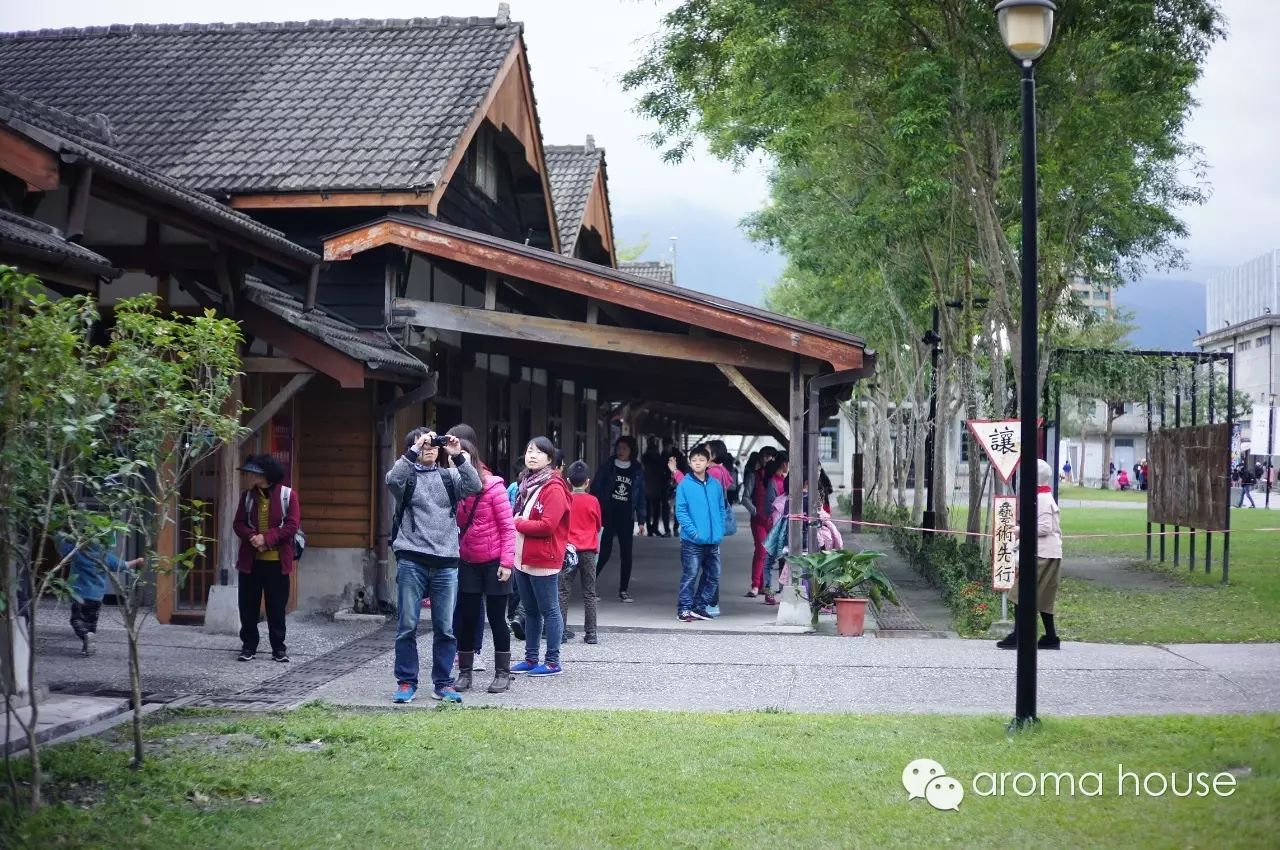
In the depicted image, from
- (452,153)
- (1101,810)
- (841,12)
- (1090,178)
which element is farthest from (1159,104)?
(1101,810)

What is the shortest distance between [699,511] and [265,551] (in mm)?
4610

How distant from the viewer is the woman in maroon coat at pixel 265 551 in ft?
35.2

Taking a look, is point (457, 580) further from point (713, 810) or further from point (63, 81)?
point (63, 81)

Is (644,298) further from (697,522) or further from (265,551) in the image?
(265,551)

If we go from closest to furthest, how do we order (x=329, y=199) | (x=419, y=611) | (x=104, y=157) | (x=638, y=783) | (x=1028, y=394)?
(x=638, y=783) < (x=1028, y=394) < (x=419, y=611) < (x=104, y=157) < (x=329, y=199)

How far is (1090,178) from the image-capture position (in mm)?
17625

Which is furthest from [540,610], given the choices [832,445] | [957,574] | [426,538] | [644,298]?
[832,445]

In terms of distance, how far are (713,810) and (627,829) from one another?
1.50 feet

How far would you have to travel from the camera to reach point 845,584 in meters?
12.9

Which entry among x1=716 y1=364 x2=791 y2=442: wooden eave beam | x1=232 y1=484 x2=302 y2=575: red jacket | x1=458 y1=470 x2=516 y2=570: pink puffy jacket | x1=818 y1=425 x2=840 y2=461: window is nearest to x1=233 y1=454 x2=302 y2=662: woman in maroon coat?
x1=232 y1=484 x2=302 y2=575: red jacket

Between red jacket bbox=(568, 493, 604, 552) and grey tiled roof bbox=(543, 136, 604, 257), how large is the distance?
9879 mm

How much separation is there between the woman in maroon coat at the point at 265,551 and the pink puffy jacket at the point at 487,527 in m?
2.08

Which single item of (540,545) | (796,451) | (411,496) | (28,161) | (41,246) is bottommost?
(540,545)

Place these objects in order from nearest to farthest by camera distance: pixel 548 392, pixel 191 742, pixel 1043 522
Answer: pixel 191 742
pixel 1043 522
pixel 548 392
